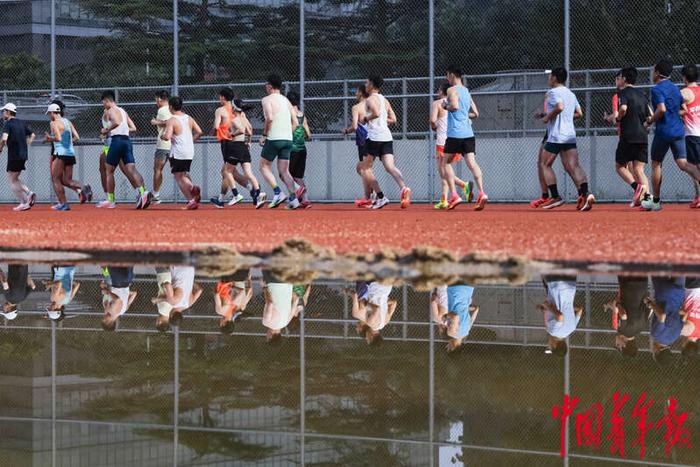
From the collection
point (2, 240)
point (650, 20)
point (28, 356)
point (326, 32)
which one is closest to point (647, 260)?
point (28, 356)

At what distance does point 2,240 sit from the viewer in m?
12.7

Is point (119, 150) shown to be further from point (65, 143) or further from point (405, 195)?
point (405, 195)

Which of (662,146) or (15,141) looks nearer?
(662,146)

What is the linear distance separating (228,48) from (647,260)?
661 inches

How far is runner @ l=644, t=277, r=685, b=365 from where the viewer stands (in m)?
5.33

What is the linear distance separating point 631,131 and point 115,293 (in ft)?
35.0

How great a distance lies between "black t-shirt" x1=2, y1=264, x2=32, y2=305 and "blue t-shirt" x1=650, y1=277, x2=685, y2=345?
3.49m

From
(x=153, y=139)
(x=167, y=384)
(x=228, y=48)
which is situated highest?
(x=228, y=48)

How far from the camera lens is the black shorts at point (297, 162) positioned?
2111cm

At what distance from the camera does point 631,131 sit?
56.3ft

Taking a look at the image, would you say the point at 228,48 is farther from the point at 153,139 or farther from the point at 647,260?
the point at 647,260

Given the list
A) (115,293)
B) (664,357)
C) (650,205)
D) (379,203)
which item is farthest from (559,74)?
(664,357)

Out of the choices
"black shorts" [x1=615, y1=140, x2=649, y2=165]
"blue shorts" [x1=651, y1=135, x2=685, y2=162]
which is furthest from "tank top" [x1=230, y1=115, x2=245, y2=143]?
"blue shorts" [x1=651, y1=135, x2=685, y2=162]

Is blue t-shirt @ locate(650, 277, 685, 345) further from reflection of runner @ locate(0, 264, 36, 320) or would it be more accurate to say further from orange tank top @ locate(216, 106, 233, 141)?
orange tank top @ locate(216, 106, 233, 141)
